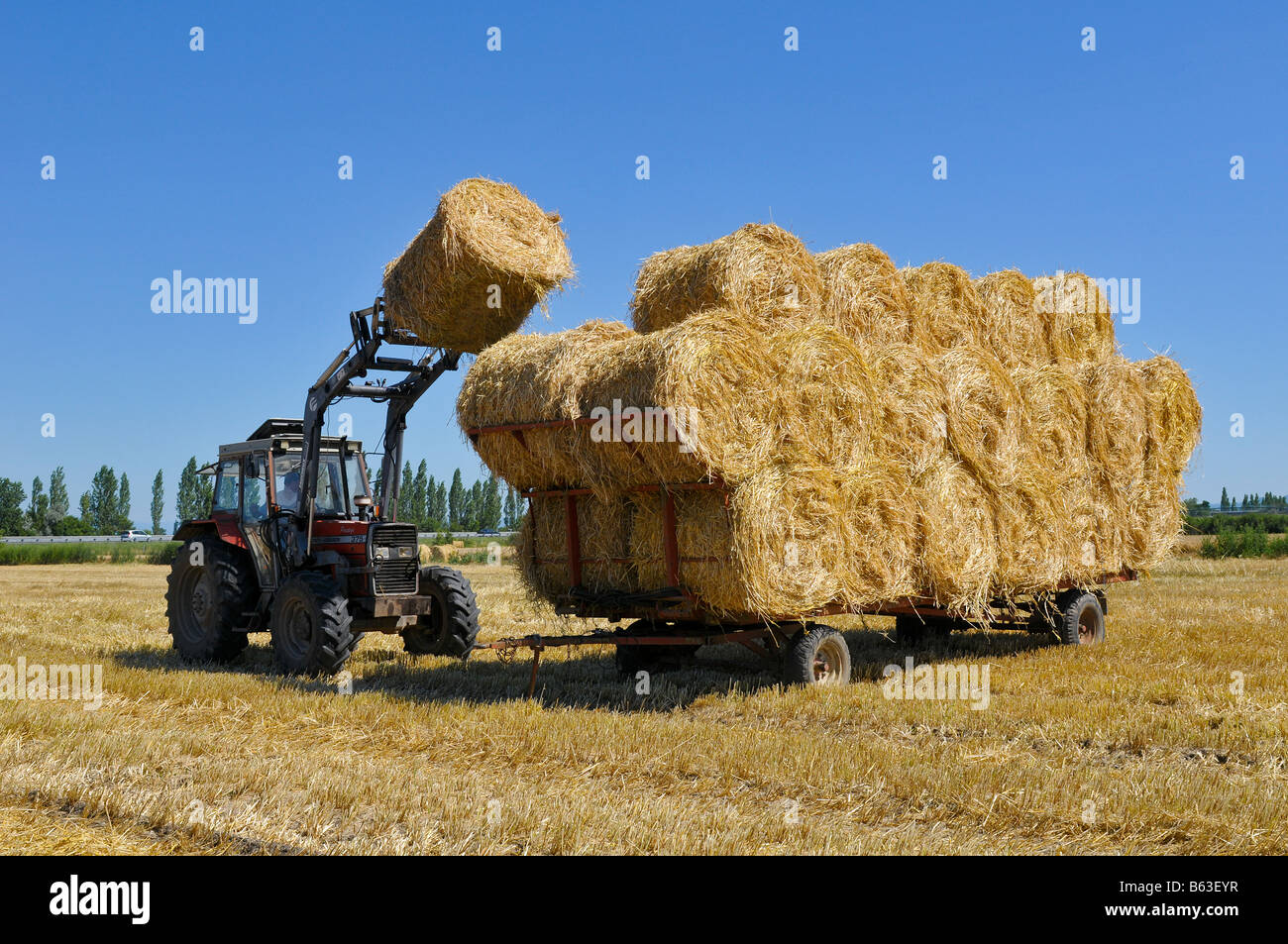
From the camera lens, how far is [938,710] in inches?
345

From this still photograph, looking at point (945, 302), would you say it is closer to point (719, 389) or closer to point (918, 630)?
point (918, 630)

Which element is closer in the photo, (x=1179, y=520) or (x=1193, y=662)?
(x=1193, y=662)

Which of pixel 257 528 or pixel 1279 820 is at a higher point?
pixel 257 528

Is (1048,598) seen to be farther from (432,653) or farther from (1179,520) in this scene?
(432,653)

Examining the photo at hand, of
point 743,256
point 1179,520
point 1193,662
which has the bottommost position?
point 1193,662

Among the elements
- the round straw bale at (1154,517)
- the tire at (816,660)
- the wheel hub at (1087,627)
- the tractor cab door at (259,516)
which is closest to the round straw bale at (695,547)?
the tire at (816,660)

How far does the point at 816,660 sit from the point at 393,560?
4.37m

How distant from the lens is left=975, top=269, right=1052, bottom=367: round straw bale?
12570 mm

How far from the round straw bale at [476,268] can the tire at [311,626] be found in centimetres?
274

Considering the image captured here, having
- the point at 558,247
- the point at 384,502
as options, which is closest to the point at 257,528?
the point at 384,502
